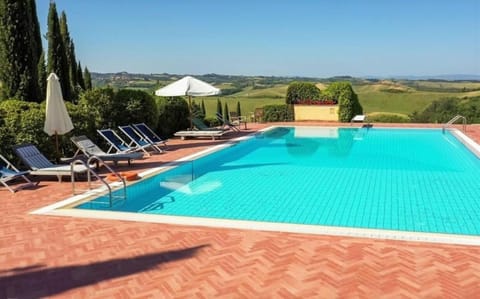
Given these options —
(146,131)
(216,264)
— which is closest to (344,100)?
(146,131)

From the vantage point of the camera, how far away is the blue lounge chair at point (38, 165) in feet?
28.8

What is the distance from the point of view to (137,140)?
43.1ft

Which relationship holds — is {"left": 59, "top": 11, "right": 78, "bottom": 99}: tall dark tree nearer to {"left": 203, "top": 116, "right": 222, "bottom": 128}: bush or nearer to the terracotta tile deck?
{"left": 203, "top": 116, "right": 222, "bottom": 128}: bush

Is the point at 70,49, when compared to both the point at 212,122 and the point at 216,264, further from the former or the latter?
the point at 216,264

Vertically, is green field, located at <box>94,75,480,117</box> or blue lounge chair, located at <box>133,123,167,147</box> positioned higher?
blue lounge chair, located at <box>133,123,167,147</box>

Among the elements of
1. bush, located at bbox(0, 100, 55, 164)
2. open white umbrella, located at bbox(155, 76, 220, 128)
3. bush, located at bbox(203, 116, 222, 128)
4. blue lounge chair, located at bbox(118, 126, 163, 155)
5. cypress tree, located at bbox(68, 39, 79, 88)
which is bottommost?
bush, located at bbox(203, 116, 222, 128)

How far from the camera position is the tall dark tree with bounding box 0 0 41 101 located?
442 inches

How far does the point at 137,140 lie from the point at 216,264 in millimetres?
9142

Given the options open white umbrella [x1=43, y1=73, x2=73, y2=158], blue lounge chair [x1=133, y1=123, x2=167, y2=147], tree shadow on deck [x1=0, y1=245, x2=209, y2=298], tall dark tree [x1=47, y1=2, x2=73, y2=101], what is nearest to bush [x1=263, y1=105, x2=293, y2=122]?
blue lounge chair [x1=133, y1=123, x2=167, y2=147]

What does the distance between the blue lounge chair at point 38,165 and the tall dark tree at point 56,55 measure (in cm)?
Answer: 662

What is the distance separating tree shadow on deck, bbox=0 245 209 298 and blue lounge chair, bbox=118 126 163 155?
26.8 feet

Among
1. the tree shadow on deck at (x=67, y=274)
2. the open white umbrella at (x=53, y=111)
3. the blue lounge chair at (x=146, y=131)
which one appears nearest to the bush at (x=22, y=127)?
the open white umbrella at (x=53, y=111)

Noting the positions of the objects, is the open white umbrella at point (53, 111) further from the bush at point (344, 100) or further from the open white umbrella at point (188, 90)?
the bush at point (344, 100)

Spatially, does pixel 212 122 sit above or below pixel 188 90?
below
